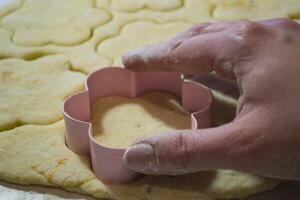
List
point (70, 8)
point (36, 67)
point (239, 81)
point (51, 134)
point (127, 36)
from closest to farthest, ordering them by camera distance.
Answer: point (239, 81) < point (51, 134) < point (36, 67) < point (127, 36) < point (70, 8)

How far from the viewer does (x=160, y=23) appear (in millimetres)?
1229

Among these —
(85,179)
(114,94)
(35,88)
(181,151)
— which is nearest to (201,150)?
(181,151)

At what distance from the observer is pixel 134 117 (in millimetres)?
924

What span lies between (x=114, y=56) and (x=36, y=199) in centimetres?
42

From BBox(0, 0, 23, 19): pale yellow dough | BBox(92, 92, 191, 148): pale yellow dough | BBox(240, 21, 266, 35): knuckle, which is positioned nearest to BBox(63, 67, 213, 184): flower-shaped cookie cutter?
BBox(92, 92, 191, 148): pale yellow dough

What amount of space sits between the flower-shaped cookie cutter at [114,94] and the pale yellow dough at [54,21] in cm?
23

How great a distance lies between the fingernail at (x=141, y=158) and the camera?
0.72 m

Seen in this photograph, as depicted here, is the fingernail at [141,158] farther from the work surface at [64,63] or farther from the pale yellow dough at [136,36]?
the pale yellow dough at [136,36]

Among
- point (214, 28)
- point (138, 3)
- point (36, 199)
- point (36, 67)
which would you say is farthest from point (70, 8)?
point (36, 199)

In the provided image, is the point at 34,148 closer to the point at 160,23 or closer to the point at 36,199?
the point at 36,199

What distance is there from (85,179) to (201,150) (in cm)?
22

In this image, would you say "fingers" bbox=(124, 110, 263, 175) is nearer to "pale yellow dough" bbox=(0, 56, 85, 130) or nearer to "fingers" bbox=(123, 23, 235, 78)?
"fingers" bbox=(123, 23, 235, 78)

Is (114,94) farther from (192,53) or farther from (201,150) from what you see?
(201,150)

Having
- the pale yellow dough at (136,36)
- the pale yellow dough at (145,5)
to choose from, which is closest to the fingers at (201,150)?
the pale yellow dough at (136,36)
